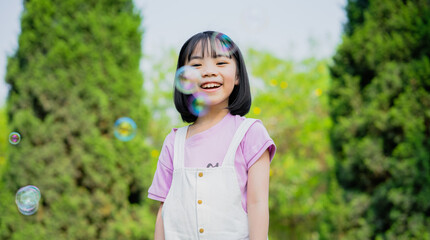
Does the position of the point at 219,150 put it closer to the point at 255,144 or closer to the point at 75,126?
the point at 255,144

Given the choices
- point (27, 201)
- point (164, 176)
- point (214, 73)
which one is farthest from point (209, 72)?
point (27, 201)

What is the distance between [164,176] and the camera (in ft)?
5.99

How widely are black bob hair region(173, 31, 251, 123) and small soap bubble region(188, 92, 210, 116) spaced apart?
3 centimetres

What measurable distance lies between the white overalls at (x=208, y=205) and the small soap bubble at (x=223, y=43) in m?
0.36

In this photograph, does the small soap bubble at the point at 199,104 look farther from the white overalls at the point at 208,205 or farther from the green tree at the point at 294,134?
the green tree at the point at 294,134

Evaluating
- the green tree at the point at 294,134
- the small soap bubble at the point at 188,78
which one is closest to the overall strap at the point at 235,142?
the small soap bubble at the point at 188,78

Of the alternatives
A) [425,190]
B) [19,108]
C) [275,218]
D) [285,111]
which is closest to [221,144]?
[425,190]

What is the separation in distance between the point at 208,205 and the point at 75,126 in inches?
183

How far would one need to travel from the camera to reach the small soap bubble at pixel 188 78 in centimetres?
178

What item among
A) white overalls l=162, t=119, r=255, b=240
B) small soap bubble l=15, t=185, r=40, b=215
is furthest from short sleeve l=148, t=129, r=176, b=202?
small soap bubble l=15, t=185, r=40, b=215

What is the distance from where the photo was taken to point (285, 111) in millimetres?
12812

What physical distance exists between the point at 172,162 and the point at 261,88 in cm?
1237

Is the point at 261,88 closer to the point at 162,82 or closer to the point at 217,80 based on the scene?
the point at 162,82

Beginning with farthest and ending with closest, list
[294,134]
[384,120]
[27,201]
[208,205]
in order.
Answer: [294,134]
[384,120]
[27,201]
[208,205]
